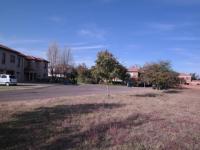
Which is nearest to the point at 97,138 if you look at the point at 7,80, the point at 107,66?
the point at 107,66

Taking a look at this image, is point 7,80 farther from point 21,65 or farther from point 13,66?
point 21,65

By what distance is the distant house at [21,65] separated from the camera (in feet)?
185

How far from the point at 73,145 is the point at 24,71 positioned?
65597 millimetres

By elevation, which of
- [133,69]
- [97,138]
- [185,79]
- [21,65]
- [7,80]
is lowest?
[97,138]

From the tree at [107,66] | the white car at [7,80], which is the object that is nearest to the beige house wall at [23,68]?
the white car at [7,80]

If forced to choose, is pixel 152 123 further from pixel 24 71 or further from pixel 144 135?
pixel 24 71

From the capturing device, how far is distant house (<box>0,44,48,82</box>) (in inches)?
2221

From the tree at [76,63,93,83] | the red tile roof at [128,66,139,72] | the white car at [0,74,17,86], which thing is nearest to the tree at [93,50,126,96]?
the white car at [0,74,17,86]

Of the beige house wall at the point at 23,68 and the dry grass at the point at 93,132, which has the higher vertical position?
the beige house wall at the point at 23,68

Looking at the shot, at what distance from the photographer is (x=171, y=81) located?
4631 cm

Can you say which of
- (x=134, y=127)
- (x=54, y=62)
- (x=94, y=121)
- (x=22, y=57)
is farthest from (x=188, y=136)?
(x=54, y=62)

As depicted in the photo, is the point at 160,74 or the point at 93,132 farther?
the point at 160,74

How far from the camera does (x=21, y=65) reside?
218 ft

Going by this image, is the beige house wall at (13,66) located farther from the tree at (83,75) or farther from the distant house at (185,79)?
the distant house at (185,79)
